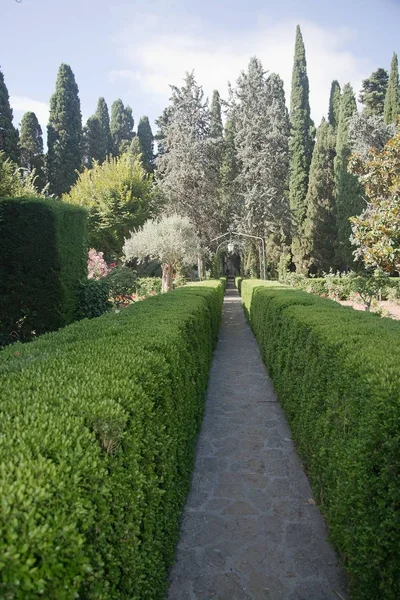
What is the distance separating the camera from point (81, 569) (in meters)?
1.17

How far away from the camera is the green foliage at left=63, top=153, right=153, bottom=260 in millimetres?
26359

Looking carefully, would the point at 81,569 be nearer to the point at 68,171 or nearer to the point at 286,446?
the point at 286,446

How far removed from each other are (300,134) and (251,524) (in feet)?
124

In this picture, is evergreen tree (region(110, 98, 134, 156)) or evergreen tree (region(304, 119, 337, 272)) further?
evergreen tree (region(110, 98, 134, 156))

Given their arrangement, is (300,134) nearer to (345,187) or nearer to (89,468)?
(345,187)

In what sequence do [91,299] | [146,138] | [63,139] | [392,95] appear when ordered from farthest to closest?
[146,138] → [63,139] → [392,95] → [91,299]

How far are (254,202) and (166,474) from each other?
2768 cm

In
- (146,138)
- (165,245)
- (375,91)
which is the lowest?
(165,245)

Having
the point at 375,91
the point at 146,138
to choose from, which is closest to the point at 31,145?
the point at 146,138

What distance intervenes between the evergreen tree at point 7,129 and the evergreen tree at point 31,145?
7407 millimetres

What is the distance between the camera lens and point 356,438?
238 cm

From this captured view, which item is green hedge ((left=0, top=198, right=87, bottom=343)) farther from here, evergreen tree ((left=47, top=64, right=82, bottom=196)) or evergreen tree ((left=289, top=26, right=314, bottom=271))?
evergreen tree ((left=47, top=64, right=82, bottom=196))

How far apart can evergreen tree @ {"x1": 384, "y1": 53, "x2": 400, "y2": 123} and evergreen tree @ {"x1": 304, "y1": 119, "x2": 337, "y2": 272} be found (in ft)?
13.4

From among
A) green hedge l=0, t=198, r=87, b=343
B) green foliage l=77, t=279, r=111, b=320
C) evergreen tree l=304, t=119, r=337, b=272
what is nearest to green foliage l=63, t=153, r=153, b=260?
evergreen tree l=304, t=119, r=337, b=272
